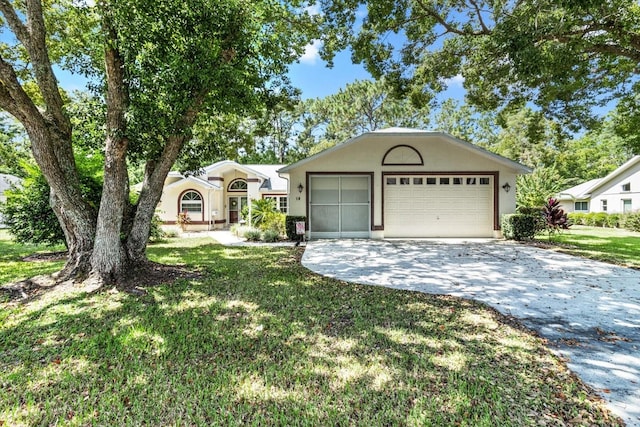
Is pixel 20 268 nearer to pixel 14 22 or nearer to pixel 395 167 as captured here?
pixel 14 22

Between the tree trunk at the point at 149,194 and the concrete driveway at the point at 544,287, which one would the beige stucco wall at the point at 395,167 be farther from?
the tree trunk at the point at 149,194

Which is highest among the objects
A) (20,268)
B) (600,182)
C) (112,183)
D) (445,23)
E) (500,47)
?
(445,23)

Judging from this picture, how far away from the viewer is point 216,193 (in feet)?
63.6

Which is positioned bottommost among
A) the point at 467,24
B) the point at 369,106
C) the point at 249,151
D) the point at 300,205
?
the point at 300,205

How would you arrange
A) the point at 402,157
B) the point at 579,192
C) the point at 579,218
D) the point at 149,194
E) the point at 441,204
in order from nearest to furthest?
the point at 149,194
the point at 402,157
the point at 441,204
the point at 579,218
the point at 579,192

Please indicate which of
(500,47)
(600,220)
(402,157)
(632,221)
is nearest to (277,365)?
(500,47)

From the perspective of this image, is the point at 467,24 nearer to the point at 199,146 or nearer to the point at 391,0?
the point at 391,0

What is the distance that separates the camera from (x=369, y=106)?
29016 millimetres

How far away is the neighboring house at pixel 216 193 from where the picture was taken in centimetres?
1814

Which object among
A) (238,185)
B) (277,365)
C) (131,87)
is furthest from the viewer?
(238,185)

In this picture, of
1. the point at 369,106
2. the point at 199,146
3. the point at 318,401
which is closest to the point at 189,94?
the point at 199,146

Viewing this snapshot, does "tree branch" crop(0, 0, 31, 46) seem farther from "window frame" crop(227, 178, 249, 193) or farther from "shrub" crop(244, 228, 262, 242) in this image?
"window frame" crop(227, 178, 249, 193)

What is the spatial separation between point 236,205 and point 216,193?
71.7 inches

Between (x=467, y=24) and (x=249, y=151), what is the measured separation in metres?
13.0
